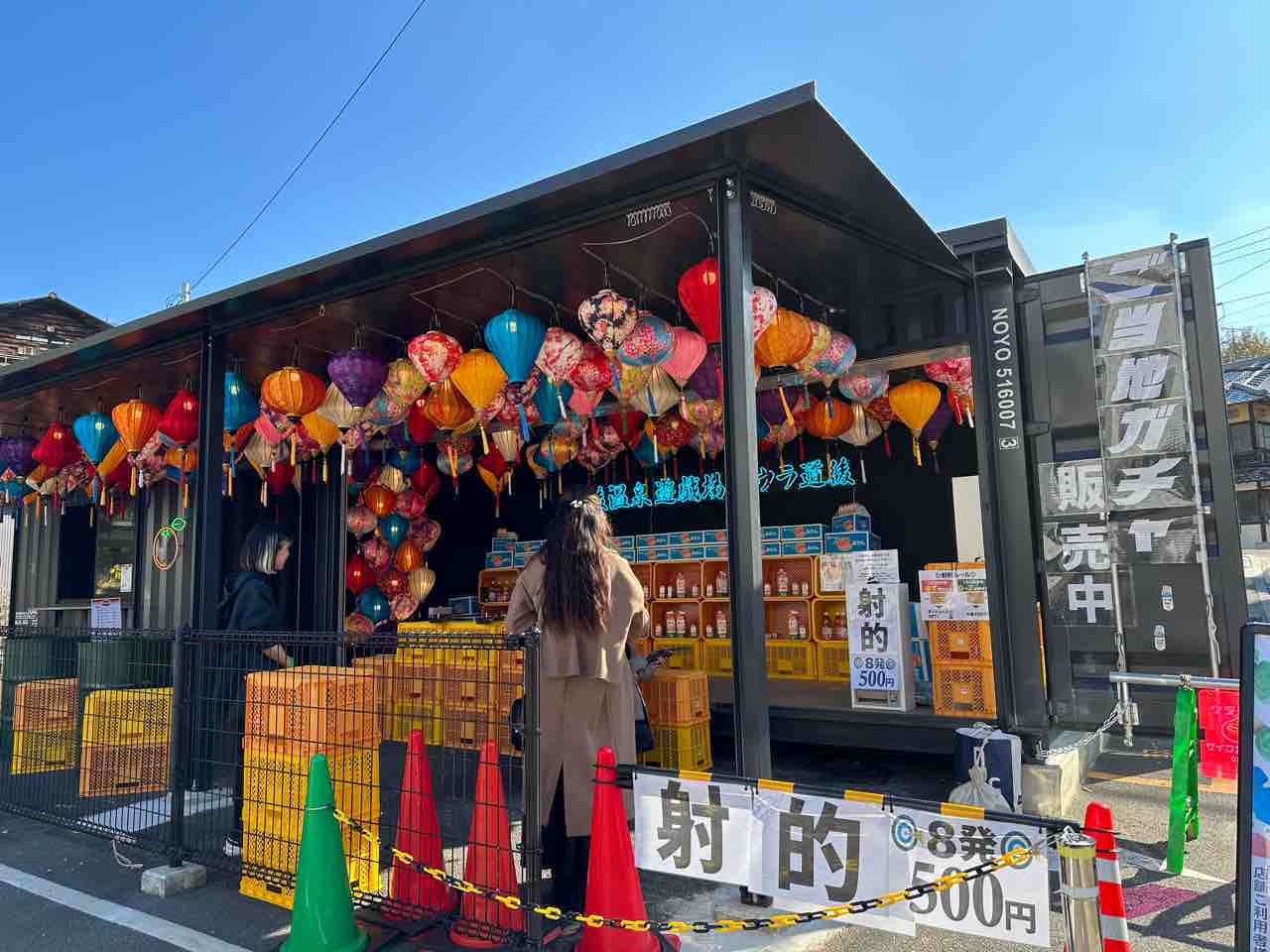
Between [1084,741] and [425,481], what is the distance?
30.2ft

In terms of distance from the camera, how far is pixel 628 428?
400 inches

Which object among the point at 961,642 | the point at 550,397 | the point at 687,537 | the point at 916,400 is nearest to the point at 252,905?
the point at 550,397

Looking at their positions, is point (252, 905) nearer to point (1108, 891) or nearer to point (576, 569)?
point (576, 569)

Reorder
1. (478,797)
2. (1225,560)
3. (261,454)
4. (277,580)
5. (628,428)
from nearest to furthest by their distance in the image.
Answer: (478,797) → (1225,560) → (261,454) → (628,428) → (277,580)

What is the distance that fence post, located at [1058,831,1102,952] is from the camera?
7.11 feet

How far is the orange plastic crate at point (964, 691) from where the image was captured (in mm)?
6234

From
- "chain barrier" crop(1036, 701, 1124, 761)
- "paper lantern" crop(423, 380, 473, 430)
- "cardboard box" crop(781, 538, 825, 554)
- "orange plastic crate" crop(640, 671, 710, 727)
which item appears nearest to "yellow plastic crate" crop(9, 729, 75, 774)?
"paper lantern" crop(423, 380, 473, 430)

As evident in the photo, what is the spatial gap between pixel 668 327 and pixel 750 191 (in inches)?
54.8

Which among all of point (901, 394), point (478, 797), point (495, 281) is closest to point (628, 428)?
point (901, 394)

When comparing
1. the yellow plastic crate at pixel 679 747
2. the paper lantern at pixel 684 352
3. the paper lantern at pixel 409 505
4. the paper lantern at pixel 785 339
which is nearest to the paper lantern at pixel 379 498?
the paper lantern at pixel 409 505

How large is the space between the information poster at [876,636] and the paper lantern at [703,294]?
2863 millimetres

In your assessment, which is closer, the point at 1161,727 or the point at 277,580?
the point at 1161,727

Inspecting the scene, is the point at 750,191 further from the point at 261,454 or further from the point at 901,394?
the point at 261,454

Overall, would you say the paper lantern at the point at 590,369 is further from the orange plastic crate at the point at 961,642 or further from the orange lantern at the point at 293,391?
the orange plastic crate at the point at 961,642
